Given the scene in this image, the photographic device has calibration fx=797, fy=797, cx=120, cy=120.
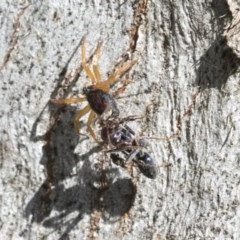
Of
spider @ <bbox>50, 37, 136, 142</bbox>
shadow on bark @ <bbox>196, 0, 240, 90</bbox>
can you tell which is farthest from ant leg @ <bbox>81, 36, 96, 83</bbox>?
shadow on bark @ <bbox>196, 0, 240, 90</bbox>

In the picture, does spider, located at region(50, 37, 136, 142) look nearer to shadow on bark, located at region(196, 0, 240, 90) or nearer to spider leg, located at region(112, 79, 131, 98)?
spider leg, located at region(112, 79, 131, 98)

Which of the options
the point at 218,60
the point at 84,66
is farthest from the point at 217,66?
the point at 84,66

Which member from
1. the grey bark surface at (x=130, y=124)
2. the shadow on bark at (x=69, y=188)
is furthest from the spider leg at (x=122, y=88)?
the shadow on bark at (x=69, y=188)

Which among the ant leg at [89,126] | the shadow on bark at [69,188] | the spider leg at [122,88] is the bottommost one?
the shadow on bark at [69,188]

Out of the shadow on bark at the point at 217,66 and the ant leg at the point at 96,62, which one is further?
the ant leg at the point at 96,62

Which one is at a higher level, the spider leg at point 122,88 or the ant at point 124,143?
the spider leg at point 122,88

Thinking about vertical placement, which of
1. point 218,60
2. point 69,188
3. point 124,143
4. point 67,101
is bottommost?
point 69,188

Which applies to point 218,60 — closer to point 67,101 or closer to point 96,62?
point 96,62

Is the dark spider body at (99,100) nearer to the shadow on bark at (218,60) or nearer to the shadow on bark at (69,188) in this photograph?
the shadow on bark at (69,188)
